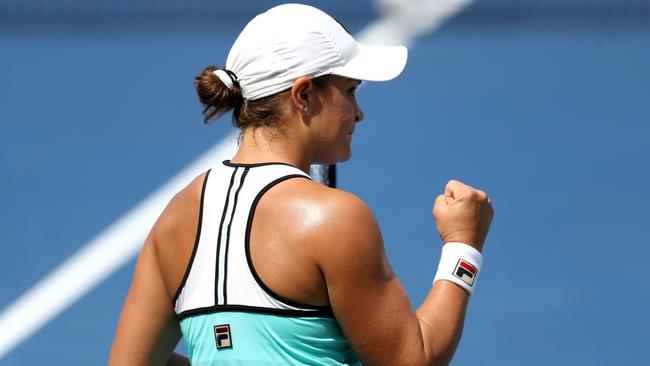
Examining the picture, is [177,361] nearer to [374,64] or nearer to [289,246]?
[289,246]

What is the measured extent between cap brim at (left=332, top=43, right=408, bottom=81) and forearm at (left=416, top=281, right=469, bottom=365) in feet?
1.88

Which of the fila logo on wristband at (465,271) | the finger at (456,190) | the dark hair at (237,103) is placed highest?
the dark hair at (237,103)

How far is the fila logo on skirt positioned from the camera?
322 cm

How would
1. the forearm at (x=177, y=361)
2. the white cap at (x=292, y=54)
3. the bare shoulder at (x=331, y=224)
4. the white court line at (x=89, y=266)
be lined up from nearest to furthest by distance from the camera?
the bare shoulder at (x=331, y=224), the white cap at (x=292, y=54), the forearm at (x=177, y=361), the white court line at (x=89, y=266)

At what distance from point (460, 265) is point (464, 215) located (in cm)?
14

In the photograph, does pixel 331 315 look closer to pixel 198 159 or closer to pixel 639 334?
pixel 639 334

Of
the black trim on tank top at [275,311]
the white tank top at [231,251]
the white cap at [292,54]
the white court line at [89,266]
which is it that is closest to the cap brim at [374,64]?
the white cap at [292,54]

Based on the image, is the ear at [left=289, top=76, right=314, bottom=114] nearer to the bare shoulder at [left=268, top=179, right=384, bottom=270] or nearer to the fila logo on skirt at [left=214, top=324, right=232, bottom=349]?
the bare shoulder at [left=268, top=179, right=384, bottom=270]

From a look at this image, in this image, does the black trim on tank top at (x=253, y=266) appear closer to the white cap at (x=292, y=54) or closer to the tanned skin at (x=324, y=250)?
the tanned skin at (x=324, y=250)

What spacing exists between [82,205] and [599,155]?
12.4 feet

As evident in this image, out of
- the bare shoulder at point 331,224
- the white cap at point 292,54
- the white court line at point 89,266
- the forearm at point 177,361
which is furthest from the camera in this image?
the white court line at point 89,266

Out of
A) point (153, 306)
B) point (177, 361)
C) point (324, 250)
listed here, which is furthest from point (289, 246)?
point (177, 361)

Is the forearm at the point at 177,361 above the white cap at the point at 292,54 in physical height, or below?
below

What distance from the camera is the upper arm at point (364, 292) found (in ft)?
10.1
